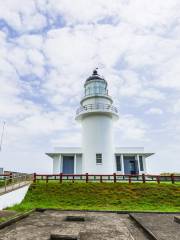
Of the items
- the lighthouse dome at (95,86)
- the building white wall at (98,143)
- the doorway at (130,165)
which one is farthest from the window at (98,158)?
the lighthouse dome at (95,86)

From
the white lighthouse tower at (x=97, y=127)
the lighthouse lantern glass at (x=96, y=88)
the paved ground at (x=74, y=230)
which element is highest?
the lighthouse lantern glass at (x=96, y=88)

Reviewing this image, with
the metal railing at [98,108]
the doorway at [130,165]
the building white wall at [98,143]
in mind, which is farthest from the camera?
the doorway at [130,165]

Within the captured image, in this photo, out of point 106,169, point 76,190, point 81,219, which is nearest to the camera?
point 81,219

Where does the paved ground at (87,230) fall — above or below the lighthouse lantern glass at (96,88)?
below

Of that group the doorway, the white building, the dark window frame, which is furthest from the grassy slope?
the doorway

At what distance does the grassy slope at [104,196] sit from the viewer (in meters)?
10.8

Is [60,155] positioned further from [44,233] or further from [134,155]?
[44,233]

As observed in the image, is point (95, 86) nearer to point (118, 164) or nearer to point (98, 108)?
point (98, 108)

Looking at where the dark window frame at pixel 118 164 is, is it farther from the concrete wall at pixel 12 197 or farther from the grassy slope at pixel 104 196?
the concrete wall at pixel 12 197

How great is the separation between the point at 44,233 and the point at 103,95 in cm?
1655

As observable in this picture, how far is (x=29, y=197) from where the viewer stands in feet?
40.8

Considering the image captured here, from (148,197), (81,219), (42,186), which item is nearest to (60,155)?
(42,186)

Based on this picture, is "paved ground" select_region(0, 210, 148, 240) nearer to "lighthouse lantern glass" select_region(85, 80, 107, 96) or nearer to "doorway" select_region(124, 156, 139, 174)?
"doorway" select_region(124, 156, 139, 174)

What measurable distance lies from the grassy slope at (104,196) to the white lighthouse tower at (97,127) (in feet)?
15.3
